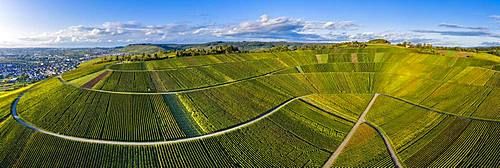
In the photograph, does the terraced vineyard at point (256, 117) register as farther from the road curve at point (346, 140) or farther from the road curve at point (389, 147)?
the road curve at point (389, 147)

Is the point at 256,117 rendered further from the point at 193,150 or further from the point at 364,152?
the point at 364,152

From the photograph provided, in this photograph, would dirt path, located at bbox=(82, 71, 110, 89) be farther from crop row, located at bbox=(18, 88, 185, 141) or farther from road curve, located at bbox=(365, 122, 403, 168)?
road curve, located at bbox=(365, 122, 403, 168)

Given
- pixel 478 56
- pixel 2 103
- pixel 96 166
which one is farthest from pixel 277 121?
pixel 478 56

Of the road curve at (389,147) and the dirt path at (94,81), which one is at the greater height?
the dirt path at (94,81)

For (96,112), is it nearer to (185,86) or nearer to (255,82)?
(185,86)

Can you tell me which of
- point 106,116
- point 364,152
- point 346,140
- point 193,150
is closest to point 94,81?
point 106,116

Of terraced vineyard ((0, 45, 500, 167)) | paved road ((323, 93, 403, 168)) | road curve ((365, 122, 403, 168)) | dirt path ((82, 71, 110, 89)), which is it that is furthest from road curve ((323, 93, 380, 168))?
dirt path ((82, 71, 110, 89))

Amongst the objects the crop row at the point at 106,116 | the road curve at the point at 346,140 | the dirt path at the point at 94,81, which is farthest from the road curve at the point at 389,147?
the dirt path at the point at 94,81

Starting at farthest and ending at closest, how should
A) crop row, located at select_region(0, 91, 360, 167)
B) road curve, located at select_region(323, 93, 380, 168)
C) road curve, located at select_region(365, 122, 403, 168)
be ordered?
road curve, located at select_region(323, 93, 380, 168) → road curve, located at select_region(365, 122, 403, 168) → crop row, located at select_region(0, 91, 360, 167)
